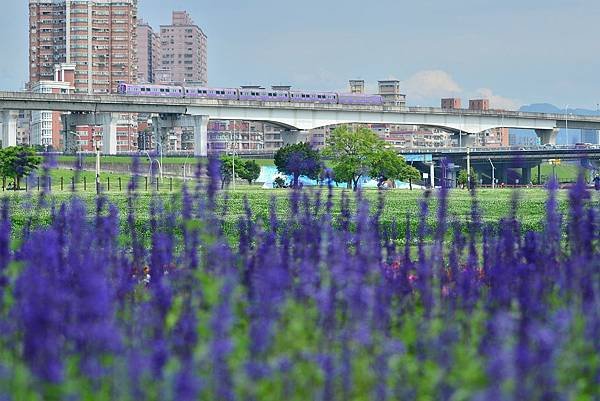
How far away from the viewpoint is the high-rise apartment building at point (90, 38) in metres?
178

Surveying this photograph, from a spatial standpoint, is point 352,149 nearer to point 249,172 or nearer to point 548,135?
point 249,172

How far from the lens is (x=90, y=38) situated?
18000 cm

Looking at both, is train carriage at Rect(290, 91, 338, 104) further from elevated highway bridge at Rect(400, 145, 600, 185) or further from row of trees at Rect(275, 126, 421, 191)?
row of trees at Rect(275, 126, 421, 191)

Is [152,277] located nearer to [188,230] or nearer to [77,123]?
[188,230]

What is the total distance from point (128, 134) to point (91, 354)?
597ft

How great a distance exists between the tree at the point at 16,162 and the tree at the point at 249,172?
698 inches

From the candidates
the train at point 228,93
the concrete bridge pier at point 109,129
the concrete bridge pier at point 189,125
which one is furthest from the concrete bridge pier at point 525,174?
the concrete bridge pier at point 109,129

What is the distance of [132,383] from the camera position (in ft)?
14.6

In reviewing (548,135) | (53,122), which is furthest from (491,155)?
(53,122)

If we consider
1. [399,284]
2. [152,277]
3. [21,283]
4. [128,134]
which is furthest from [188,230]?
[128,134]

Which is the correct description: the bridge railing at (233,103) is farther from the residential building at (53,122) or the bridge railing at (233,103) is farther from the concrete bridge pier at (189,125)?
the residential building at (53,122)

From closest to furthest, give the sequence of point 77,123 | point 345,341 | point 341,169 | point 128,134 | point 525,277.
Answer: point 345,341
point 525,277
point 341,169
point 77,123
point 128,134

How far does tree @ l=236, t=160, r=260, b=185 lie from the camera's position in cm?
8131

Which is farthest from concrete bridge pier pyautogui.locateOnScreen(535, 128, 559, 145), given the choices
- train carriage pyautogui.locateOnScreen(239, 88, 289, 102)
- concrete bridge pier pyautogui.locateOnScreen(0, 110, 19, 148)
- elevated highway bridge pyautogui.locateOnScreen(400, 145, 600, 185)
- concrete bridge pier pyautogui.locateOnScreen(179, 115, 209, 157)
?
concrete bridge pier pyautogui.locateOnScreen(0, 110, 19, 148)
